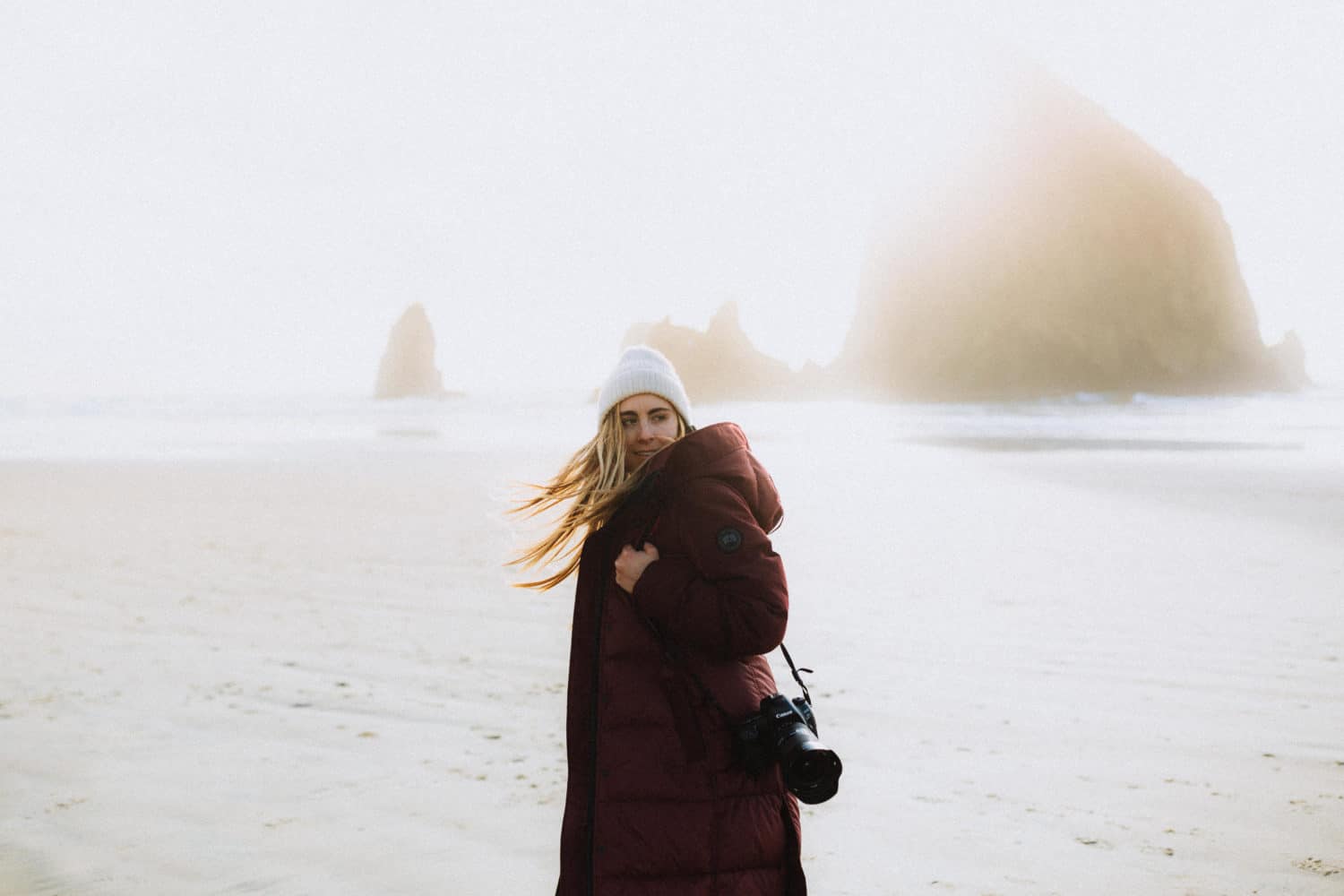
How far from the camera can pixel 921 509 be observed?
1185 cm

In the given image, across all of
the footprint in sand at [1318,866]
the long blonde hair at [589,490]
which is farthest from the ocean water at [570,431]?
the long blonde hair at [589,490]

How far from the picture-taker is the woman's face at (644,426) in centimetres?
221

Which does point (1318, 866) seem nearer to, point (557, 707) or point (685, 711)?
point (685, 711)

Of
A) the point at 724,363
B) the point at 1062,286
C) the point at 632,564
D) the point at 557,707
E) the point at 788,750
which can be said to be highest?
the point at 1062,286

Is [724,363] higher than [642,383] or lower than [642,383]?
higher

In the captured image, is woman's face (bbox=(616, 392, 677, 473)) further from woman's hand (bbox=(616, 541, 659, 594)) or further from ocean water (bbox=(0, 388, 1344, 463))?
ocean water (bbox=(0, 388, 1344, 463))

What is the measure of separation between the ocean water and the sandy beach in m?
12.7

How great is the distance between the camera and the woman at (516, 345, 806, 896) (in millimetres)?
1792

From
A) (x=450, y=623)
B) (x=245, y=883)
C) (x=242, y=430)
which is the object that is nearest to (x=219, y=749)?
(x=245, y=883)

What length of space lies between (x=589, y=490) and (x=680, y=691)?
58cm

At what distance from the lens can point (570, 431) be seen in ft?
112

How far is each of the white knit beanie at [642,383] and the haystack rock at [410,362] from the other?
109632 millimetres

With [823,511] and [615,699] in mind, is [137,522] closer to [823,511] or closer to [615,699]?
[823,511]

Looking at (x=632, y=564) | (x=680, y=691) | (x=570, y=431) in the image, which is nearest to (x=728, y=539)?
(x=632, y=564)
